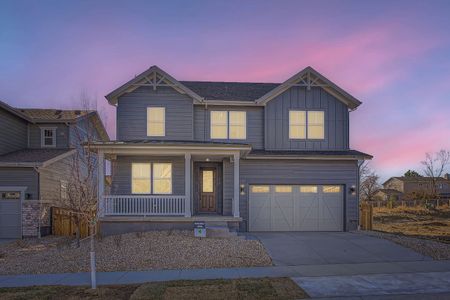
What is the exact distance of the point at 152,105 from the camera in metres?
16.9

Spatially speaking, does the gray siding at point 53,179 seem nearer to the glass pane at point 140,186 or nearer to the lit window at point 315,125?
the glass pane at point 140,186

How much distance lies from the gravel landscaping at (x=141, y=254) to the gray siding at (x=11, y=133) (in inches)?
305

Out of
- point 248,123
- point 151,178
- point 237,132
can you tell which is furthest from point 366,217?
point 151,178

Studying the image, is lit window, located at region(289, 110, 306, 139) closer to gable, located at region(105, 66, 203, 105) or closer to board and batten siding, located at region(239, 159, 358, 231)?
board and batten siding, located at region(239, 159, 358, 231)

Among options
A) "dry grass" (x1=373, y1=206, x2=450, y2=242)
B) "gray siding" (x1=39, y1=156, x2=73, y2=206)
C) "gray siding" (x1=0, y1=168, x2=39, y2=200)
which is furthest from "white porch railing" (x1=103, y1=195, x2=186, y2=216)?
"dry grass" (x1=373, y1=206, x2=450, y2=242)

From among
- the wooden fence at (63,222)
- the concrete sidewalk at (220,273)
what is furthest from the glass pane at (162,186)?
the concrete sidewalk at (220,273)

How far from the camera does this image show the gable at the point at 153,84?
1652 centimetres

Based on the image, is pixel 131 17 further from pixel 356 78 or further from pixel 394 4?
pixel 356 78

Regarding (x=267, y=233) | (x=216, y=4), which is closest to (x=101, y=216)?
(x=267, y=233)

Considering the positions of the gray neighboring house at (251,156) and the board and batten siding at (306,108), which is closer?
the gray neighboring house at (251,156)

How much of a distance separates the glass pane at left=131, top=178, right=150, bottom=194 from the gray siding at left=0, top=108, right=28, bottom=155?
8199 millimetres

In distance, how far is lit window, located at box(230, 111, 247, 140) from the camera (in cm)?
1722

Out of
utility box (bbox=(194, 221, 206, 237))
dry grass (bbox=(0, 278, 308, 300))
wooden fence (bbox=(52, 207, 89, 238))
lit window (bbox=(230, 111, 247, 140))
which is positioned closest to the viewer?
dry grass (bbox=(0, 278, 308, 300))

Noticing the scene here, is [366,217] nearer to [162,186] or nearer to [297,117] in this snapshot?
[297,117]
